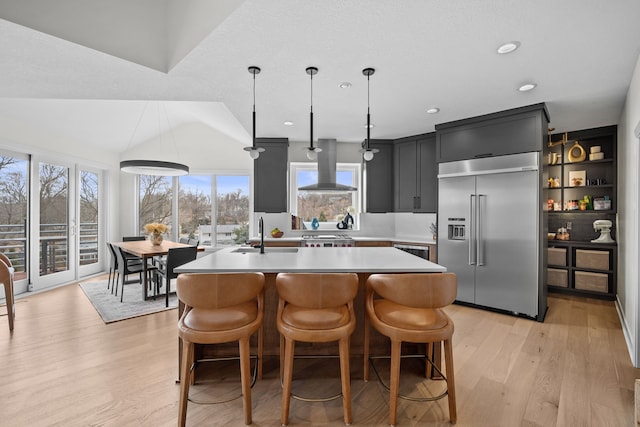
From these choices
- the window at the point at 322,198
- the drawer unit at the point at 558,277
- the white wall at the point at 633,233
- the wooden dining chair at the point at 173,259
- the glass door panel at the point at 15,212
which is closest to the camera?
the white wall at the point at 633,233

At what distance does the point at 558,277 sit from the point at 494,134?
262 cm

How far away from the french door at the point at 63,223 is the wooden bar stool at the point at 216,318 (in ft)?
15.1

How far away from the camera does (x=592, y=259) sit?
4387 mm

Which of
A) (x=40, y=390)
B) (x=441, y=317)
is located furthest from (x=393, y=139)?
(x=40, y=390)

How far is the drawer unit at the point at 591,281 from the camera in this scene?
429 cm

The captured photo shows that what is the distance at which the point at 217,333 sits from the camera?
1.69 metres

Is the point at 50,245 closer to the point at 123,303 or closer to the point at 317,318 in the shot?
the point at 123,303

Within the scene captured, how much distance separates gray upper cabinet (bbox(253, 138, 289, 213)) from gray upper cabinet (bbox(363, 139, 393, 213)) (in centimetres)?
144

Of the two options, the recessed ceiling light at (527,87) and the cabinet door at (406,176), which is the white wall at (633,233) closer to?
the recessed ceiling light at (527,87)

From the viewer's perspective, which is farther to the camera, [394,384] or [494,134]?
[494,134]

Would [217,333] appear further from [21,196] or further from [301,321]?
[21,196]

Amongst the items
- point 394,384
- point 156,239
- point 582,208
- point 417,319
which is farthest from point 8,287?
point 582,208

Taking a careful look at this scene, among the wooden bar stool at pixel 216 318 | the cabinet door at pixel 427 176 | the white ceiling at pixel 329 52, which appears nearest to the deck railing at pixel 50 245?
the white ceiling at pixel 329 52

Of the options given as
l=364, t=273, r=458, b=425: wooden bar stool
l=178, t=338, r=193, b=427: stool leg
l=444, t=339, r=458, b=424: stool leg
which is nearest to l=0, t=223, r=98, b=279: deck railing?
l=178, t=338, r=193, b=427: stool leg
